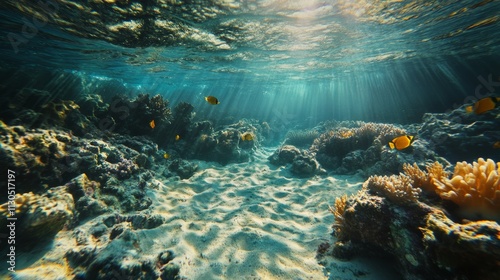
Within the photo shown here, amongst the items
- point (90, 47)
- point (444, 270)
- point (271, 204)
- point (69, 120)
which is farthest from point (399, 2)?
point (90, 47)

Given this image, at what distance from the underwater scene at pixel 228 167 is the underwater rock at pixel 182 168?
57mm

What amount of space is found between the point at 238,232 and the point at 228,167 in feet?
19.4

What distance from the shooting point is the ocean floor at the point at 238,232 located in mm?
3994

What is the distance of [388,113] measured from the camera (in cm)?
2595

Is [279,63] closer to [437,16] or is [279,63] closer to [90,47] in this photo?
[437,16]

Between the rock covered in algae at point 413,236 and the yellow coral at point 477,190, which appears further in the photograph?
the yellow coral at point 477,190

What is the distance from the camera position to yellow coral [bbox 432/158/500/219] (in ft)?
10.3

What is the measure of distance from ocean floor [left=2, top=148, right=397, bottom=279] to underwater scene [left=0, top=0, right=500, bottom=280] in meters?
0.04

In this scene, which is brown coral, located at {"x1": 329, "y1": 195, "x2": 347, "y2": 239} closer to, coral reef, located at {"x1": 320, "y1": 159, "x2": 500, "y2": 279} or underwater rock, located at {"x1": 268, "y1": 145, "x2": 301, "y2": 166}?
coral reef, located at {"x1": 320, "y1": 159, "x2": 500, "y2": 279}

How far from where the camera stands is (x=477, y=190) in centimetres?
330

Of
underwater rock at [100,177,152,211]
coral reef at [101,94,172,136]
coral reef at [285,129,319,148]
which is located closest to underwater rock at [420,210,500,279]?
underwater rock at [100,177,152,211]

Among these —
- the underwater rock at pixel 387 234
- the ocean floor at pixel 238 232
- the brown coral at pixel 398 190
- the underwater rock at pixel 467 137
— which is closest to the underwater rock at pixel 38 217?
the ocean floor at pixel 238 232

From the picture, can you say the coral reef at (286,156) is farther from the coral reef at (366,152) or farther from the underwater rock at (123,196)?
the underwater rock at (123,196)

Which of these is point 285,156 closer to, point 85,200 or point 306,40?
point 306,40
